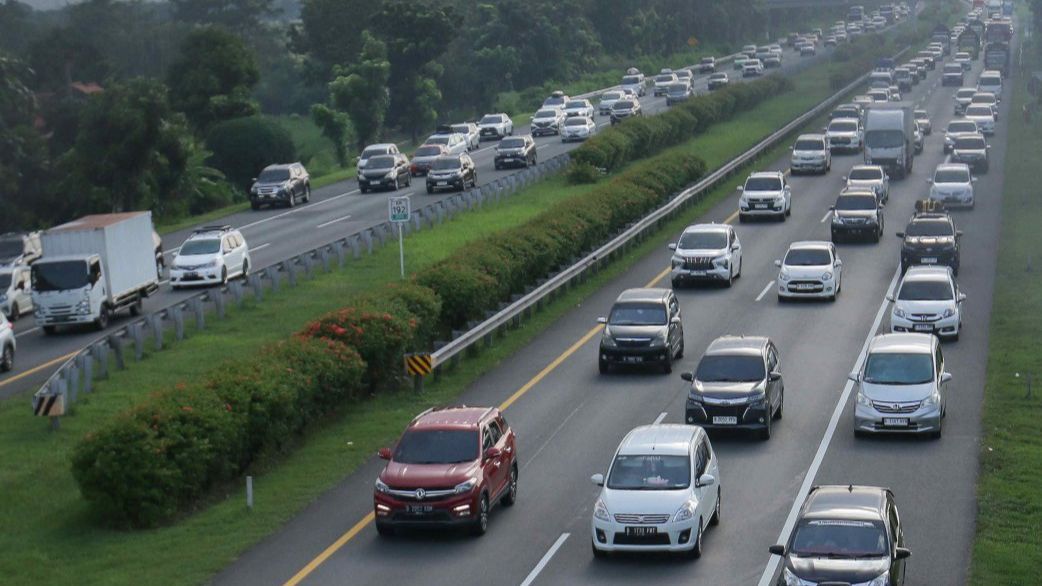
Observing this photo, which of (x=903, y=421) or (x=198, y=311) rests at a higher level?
(x=903, y=421)


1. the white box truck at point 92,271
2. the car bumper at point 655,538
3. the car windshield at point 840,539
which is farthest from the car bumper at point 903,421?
the white box truck at point 92,271

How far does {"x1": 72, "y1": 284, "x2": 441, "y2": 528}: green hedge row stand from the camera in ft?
Result: 82.1

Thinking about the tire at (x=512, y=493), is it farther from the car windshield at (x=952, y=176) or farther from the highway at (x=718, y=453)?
the car windshield at (x=952, y=176)

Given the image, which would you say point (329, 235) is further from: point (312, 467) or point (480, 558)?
point (480, 558)

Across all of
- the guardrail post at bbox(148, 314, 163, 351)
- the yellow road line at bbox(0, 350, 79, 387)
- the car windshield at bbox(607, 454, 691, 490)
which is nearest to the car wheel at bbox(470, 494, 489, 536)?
the car windshield at bbox(607, 454, 691, 490)

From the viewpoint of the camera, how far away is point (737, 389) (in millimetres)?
29000

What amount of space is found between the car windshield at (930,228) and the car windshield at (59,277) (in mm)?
24318

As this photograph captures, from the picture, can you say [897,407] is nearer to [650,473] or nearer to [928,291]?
[650,473]

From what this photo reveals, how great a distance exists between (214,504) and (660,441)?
809cm

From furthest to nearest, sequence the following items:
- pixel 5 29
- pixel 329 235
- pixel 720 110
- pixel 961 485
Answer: pixel 5 29, pixel 720 110, pixel 329 235, pixel 961 485

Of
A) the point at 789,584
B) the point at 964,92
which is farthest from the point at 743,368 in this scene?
the point at 964,92

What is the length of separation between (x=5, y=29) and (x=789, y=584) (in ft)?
402

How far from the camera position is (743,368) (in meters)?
29.6

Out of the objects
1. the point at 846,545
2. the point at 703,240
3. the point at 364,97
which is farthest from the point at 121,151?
the point at 846,545
